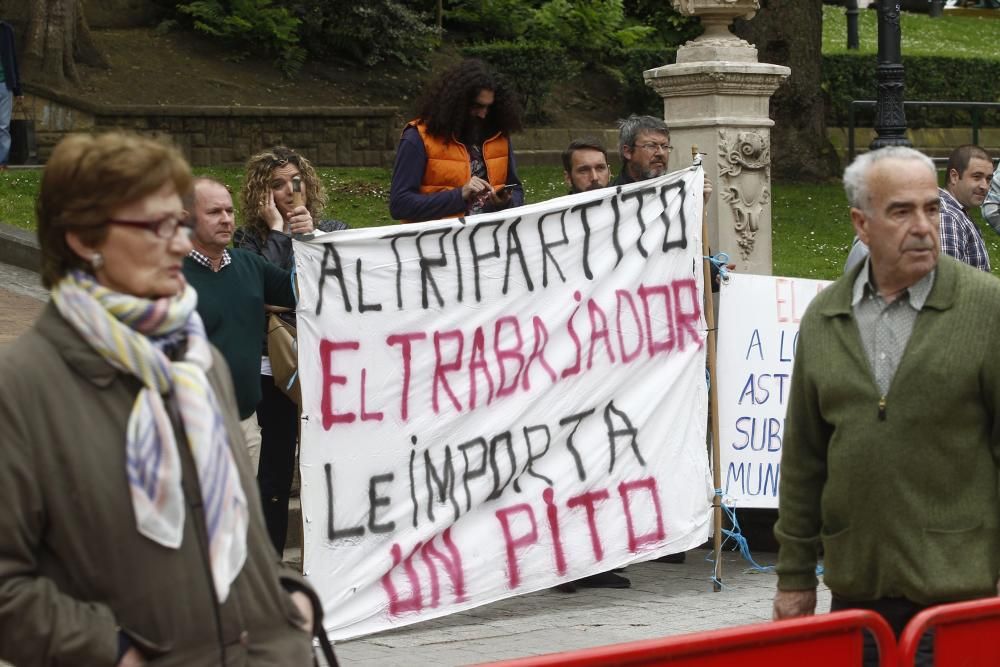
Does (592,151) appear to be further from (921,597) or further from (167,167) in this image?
(167,167)

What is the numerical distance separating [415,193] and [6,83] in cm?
1019

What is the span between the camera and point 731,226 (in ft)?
30.1

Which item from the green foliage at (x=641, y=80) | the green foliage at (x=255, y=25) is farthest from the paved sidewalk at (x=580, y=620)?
the green foliage at (x=641, y=80)

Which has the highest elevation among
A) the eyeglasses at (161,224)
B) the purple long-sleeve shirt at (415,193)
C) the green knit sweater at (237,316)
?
the eyeglasses at (161,224)

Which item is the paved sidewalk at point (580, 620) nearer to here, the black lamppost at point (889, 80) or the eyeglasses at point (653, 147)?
the eyeglasses at point (653, 147)

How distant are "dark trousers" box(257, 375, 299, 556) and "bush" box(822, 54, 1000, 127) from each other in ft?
66.4

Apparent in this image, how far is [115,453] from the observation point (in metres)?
2.63

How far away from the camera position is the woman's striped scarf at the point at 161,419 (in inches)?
103

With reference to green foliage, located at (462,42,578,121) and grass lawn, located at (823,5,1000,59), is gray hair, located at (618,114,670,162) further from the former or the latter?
grass lawn, located at (823,5,1000,59)

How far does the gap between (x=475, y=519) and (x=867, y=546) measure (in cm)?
321

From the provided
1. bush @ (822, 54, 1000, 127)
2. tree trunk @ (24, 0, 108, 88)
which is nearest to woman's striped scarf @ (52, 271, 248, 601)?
tree trunk @ (24, 0, 108, 88)

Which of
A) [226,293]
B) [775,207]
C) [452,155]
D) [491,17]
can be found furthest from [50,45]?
[226,293]

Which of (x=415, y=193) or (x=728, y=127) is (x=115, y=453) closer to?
(x=415, y=193)

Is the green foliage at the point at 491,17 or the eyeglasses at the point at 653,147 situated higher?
the green foliage at the point at 491,17
